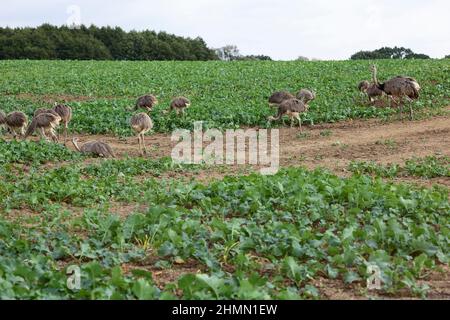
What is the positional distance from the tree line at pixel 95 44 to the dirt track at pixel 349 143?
38.3m

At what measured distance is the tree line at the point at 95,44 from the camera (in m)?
53.8

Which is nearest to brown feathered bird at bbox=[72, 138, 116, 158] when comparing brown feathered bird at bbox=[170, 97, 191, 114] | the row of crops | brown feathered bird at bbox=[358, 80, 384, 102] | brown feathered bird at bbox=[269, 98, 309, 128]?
the row of crops

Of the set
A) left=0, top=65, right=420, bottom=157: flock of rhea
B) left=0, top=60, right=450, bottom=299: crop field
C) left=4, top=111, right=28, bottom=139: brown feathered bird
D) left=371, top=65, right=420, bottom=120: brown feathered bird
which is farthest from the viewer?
left=371, top=65, right=420, bottom=120: brown feathered bird

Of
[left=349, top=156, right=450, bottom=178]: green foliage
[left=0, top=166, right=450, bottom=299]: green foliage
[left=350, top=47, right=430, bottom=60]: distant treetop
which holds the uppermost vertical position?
[left=350, top=47, right=430, bottom=60]: distant treetop

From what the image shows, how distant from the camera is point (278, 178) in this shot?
34.5ft

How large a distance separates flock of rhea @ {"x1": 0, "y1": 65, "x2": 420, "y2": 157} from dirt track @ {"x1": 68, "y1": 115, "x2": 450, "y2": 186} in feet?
1.53

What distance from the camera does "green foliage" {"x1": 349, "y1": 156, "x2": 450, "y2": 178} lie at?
11859 mm

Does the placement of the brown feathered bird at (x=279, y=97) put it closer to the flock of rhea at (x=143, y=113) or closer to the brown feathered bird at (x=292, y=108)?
the flock of rhea at (x=143, y=113)

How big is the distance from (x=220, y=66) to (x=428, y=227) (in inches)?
1075

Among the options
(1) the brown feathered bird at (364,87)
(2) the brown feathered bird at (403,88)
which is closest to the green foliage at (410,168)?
(2) the brown feathered bird at (403,88)

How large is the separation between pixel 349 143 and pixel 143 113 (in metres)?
4.59

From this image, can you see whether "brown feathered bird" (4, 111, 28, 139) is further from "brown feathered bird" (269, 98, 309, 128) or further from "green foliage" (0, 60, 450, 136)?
"brown feathered bird" (269, 98, 309, 128)

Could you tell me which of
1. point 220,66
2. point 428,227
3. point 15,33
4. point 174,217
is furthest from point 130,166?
point 15,33

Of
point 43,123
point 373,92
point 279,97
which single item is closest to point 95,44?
point 279,97
